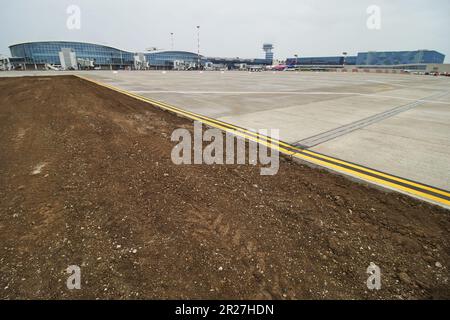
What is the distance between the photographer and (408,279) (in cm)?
Result: 213

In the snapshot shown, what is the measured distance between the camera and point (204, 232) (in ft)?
8.65

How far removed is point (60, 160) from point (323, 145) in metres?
5.49

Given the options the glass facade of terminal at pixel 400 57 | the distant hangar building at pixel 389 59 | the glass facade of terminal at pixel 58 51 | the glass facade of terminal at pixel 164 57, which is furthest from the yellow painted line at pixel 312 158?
the glass facade of terminal at pixel 400 57

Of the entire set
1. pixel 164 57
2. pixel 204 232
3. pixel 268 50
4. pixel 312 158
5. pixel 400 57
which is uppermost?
pixel 268 50

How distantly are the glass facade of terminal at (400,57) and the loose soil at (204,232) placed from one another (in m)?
150

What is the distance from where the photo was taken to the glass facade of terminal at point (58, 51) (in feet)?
335

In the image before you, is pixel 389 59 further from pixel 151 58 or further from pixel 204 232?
pixel 204 232

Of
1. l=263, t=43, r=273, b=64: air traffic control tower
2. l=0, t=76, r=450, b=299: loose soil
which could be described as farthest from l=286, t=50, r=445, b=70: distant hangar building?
l=0, t=76, r=450, b=299: loose soil

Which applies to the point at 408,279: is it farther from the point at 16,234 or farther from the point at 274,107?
the point at 274,107

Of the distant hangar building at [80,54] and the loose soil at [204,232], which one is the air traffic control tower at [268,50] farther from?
the loose soil at [204,232]

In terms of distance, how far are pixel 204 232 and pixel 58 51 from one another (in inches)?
5389

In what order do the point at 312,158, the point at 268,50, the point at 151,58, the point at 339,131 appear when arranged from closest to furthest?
the point at 312,158 → the point at 339,131 → the point at 151,58 → the point at 268,50

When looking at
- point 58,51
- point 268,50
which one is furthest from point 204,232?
point 268,50
